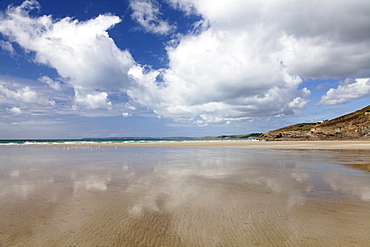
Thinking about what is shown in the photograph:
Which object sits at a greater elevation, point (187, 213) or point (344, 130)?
point (344, 130)

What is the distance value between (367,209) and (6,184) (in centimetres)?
1405

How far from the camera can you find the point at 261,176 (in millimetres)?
11047

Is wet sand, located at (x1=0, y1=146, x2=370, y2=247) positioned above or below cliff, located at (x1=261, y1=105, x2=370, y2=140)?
below

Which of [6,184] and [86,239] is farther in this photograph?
[6,184]

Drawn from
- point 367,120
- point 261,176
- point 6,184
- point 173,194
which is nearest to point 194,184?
point 173,194

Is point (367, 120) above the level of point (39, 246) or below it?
above

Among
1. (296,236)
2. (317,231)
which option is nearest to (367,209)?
(317,231)

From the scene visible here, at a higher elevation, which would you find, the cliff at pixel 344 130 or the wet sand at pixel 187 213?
the cliff at pixel 344 130

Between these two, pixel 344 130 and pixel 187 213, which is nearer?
pixel 187 213

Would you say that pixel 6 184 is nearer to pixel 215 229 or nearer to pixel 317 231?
pixel 215 229

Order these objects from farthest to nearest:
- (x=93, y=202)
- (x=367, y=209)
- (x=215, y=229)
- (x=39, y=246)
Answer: (x=93, y=202) < (x=367, y=209) < (x=215, y=229) < (x=39, y=246)

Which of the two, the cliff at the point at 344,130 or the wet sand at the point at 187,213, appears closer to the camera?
the wet sand at the point at 187,213

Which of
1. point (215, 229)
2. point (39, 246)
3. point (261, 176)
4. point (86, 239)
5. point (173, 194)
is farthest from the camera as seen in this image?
point (261, 176)

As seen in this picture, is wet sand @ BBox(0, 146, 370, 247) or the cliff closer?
wet sand @ BBox(0, 146, 370, 247)
